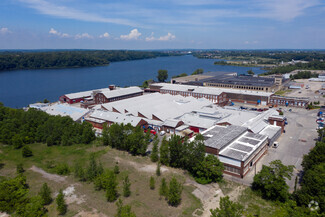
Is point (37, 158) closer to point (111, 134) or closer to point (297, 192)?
point (111, 134)

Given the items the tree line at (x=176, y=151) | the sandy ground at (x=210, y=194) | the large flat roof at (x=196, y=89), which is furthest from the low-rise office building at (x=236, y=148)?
the large flat roof at (x=196, y=89)

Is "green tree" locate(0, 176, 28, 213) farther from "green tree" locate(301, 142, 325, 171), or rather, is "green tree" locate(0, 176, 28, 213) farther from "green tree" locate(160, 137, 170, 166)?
"green tree" locate(301, 142, 325, 171)

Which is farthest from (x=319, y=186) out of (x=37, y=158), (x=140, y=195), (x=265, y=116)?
(x=37, y=158)

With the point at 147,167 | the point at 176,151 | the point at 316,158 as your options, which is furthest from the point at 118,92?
the point at 316,158

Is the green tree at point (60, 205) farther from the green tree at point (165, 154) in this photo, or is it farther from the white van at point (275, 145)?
the white van at point (275, 145)

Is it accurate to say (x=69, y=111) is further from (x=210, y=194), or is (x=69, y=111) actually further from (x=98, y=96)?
(x=210, y=194)

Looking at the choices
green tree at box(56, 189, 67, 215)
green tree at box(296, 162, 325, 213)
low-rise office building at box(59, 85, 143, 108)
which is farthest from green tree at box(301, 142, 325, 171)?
low-rise office building at box(59, 85, 143, 108)
